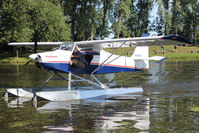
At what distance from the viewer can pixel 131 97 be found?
1193 centimetres

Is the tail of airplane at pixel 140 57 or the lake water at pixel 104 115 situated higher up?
the tail of airplane at pixel 140 57

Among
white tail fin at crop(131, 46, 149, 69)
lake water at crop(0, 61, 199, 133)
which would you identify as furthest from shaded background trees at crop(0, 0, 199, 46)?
lake water at crop(0, 61, 199, 133)

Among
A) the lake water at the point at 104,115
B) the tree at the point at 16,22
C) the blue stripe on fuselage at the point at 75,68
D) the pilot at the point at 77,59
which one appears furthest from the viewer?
the tree at the point at 16,22

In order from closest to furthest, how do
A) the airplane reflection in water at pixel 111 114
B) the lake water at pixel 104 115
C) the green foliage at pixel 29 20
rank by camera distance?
the lake water at pixel 104 115
the airplane reflection in water at pixel 111 114
the green foliage at pixel 29 20

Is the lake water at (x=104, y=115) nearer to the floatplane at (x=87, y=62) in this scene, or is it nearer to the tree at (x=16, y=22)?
the floatplane at (x=87, y=62)

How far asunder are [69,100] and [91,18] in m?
31.6

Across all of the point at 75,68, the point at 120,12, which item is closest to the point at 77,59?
the point at 75,68

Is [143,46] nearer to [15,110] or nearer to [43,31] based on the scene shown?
[15,110]

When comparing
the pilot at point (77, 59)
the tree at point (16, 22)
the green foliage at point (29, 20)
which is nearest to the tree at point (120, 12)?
the green foliage at point (29, 20)

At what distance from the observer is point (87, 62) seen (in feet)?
42.1

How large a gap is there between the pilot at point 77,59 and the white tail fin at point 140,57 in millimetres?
2718

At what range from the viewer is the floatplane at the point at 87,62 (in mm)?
11084

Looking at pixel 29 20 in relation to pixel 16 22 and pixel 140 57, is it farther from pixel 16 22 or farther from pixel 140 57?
pixel 140 57

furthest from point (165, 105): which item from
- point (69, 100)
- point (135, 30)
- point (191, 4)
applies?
point (191, 4)
